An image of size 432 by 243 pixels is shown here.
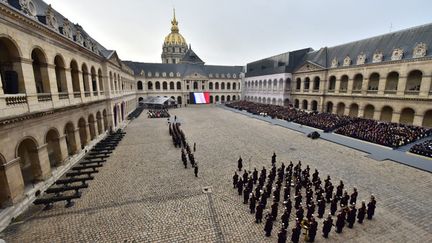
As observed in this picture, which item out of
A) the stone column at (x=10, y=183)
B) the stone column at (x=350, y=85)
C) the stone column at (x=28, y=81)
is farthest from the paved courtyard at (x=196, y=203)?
the stone column at (x=350, y=85)

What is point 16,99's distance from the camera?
9.57m

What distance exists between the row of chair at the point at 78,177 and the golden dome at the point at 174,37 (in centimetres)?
7027

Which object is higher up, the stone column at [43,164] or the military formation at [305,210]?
the stone column at [43,164]

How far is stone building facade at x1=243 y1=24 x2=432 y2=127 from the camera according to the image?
23578 millimetres

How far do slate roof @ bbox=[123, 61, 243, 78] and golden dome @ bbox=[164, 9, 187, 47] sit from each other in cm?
2405

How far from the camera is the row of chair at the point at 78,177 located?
9.74 metres

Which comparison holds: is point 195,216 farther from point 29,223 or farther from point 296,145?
point 296,145

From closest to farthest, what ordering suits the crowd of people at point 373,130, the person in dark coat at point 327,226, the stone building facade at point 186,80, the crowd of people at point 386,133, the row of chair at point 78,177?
the person in dark coat at point 327,226 → the row of chair at point 78,177 → the crowd of people at point 386,133 → the crowd of people at point 373,130 → the stone building facade at point 186,80

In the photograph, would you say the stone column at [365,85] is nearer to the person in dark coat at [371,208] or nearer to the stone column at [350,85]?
the stone column at [350,85]

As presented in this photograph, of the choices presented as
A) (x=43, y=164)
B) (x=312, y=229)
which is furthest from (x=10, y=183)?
(x=312, y=229)

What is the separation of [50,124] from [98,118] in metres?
9.68

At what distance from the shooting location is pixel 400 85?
2509cm

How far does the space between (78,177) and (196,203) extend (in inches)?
350

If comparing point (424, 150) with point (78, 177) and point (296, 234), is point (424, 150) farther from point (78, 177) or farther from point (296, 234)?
point (78, 177)
